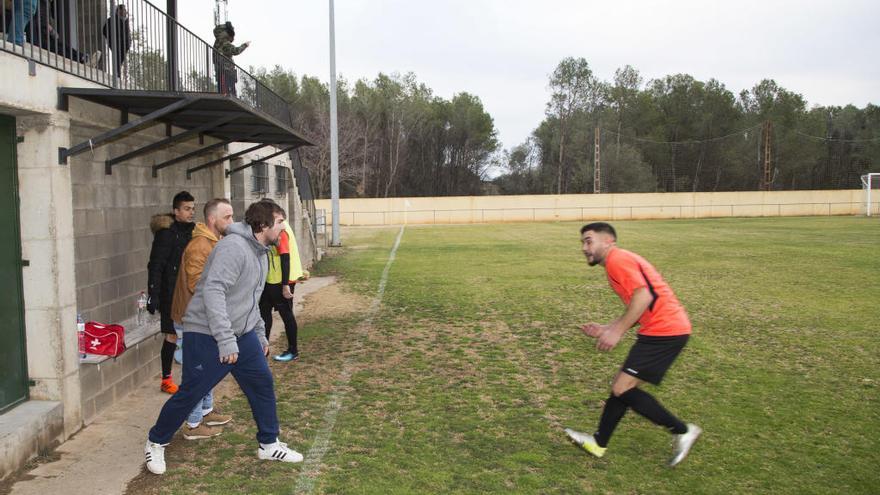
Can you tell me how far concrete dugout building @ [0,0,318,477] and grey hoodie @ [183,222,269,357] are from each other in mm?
Answer: 1476

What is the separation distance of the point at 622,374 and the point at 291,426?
2561 mm

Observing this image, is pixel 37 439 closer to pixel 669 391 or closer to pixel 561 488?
pixel 561 488

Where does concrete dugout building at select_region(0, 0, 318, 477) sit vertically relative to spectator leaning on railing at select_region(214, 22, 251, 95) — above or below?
below

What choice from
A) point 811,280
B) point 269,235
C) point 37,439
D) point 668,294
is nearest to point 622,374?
point 668,294

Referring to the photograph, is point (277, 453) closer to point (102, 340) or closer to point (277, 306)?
point (102, 340)

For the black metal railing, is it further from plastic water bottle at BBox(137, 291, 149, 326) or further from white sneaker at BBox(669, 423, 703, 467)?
white sneaker at BBox(669, 423, 703, 467)

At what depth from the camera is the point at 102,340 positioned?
5.52 meters

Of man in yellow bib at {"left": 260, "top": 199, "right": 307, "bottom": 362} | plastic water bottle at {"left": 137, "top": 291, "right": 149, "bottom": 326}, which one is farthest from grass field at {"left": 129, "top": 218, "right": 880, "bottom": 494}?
plastic water bottle at {"left": 137, "top": 291, "right": 149, "bottom": 326}

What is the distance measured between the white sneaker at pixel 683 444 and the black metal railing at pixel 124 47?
5206 mm

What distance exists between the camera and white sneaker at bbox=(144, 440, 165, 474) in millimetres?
4344

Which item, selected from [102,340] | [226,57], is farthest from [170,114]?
[226,57]

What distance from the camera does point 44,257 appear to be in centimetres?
494

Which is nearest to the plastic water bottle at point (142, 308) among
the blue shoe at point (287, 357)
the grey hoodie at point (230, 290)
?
the blue shoe at point (287, 357)

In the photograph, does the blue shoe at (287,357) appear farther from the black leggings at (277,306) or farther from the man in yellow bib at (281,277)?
the man in yellow bib at (281,277)
